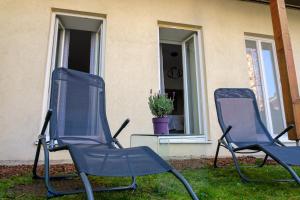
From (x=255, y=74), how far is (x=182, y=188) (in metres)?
3.75

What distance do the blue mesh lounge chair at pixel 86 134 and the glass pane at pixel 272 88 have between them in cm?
377

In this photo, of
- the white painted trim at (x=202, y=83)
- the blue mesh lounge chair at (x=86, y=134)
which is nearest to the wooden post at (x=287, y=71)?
the white painted trim at (x=202, y=83)

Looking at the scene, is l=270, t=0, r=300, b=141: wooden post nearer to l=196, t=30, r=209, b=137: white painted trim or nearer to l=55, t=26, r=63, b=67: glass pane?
l=196, t=30, r=209, b=137: white painted trim

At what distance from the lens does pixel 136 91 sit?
14.3 ft

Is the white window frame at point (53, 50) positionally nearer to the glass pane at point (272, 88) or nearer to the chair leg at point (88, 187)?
the chair leg at point (88, 187)

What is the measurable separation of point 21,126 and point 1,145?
36cm

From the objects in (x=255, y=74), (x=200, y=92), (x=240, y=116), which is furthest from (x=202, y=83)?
(x=240, y=116)

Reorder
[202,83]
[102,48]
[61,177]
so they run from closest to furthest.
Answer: [61,177] < [102,48] < [202,83]

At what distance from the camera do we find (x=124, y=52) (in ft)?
14.6

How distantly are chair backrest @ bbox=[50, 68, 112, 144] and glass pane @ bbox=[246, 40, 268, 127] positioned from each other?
3.46 metres

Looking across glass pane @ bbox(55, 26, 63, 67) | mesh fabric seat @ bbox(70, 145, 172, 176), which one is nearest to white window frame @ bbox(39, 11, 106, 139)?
glass pane @ bbox(55, 26, 63, 67)

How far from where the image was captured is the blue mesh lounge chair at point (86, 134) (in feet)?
6.11

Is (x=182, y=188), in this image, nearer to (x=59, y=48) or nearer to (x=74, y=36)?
(x=59, y=48)

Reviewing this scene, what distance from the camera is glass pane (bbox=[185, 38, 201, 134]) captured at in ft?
16.2
